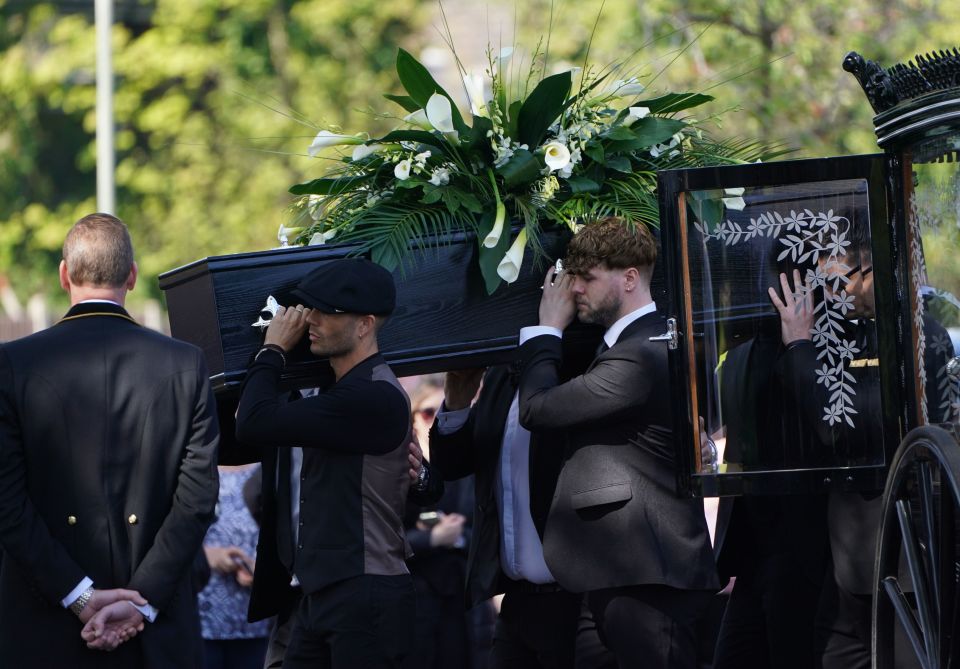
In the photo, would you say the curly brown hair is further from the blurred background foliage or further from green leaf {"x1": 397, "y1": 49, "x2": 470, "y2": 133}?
the blurred background foliage

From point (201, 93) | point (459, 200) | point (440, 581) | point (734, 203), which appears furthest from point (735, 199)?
point (201, 93)

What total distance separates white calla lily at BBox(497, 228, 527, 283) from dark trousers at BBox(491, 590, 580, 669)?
1109 mm

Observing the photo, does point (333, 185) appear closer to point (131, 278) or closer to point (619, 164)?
point (131, 278)

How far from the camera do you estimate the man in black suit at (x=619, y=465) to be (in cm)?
443

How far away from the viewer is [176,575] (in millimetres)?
4441

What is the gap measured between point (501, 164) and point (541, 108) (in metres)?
0.23

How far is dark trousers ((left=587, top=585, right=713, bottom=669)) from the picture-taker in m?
4.39

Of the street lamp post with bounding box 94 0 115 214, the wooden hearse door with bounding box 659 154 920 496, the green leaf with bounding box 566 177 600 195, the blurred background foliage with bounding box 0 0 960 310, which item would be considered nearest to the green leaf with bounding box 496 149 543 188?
the green leaf with bounding box 566 177 600 195

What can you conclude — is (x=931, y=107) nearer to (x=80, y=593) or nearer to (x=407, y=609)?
(x=407, y=609)

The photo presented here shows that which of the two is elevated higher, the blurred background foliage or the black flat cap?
the blurred background foliage

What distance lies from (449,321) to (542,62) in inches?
39.4

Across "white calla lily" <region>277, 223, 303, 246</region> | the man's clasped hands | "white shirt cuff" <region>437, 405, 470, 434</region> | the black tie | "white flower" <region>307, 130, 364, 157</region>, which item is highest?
"white flower" <region>307, 130, 364, 157</region>

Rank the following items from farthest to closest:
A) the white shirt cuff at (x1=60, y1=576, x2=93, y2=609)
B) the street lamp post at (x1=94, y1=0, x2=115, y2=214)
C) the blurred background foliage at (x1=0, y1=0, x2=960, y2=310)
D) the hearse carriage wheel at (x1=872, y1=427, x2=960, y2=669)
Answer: the blurred background foliage at (x1=0, y1=0, x2=960, y2=310) < the street lamp post at (x1=94, y1=0, x2=115, y2=214) < the white shirt cuff at (x1=60, y1=576, x2=93, y2=609) < the hearse carriage wheel at (x1=872, y1=427, x2=960, y2=669)

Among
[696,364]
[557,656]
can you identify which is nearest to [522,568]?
[557,656]
